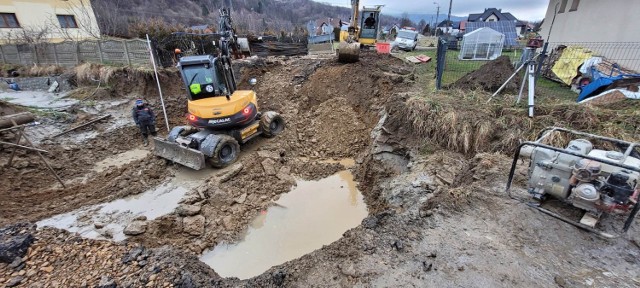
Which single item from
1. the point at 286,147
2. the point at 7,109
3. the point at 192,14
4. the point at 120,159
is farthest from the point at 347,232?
the point at 192,14

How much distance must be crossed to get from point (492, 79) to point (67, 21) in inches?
1126

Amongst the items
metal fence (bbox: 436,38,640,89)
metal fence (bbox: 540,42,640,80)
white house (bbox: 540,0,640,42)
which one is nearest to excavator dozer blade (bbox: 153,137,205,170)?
metal fence (bbox: 436,38,640,89)

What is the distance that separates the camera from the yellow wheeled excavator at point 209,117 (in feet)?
21.0

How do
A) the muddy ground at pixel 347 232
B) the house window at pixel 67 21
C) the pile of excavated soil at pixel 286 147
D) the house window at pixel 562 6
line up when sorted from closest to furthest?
the muddy ground at pixel 347 232
the pile of excavated soil at pixel 286 147
the house window at pixel 562 6
the house window at pixel 67 21

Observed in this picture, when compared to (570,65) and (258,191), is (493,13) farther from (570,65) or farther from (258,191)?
(258,191)

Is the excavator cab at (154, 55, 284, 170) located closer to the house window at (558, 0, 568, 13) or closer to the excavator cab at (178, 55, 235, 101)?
the excavator cab at (178, 55, 235, 101)

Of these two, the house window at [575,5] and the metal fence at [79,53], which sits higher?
the house window at [575,5]

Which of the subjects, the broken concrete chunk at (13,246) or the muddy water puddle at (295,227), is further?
the muddy water puddle at (295,227)

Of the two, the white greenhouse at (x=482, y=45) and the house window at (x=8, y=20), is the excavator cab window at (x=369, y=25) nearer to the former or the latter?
the white greenhouse at (x=482, y=45)

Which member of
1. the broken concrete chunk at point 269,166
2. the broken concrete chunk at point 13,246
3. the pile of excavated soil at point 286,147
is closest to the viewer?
the broken concrete chunk at point 13,246

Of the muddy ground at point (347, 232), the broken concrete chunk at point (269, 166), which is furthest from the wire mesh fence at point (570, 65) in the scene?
the broken concrete chunk at point (269, 166)

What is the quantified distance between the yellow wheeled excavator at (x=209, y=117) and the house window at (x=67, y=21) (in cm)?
2273

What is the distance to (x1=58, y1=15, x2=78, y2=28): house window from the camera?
21203mm

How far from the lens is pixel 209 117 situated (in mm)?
6434
